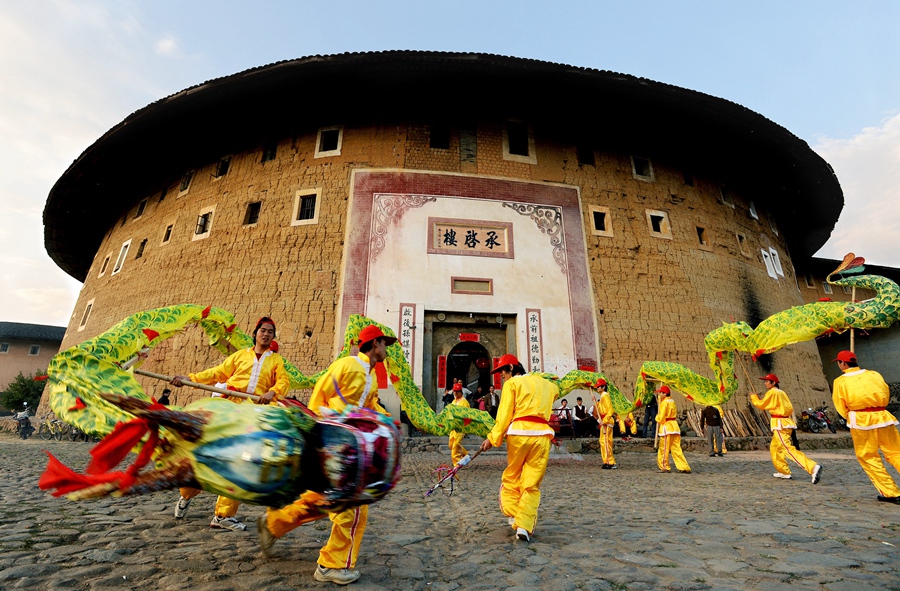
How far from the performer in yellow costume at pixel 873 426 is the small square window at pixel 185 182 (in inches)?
683

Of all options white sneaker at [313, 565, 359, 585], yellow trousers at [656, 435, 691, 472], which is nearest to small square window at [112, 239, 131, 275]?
white sneaker at [313, 565, 359, 585]

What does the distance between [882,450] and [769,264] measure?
45.4 ft

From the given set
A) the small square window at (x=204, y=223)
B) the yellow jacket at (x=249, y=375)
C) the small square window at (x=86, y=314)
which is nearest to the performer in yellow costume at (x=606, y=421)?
the yellow jacket at (x=249, y=375)

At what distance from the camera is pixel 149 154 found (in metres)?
15.9

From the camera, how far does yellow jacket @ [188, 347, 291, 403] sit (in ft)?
13.1

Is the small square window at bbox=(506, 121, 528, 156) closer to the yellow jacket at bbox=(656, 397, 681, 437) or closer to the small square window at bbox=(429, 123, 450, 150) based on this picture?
the small square window at bbox=(429, 123, 450, 150)

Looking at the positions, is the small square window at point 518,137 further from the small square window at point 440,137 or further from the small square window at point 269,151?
the small square window at point 269,151

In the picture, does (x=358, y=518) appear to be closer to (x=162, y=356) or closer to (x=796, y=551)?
(x=796, y=551)

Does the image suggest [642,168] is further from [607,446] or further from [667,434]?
[607,446]

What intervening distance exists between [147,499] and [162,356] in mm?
9428

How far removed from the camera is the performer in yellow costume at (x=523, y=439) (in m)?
3.44

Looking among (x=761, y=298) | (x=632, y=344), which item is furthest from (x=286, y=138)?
(x=761, y=298)

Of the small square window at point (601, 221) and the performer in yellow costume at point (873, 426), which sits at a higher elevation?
the small square window at point (601, 221)

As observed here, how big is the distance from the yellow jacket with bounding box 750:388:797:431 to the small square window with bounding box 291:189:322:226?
10.8 metres
